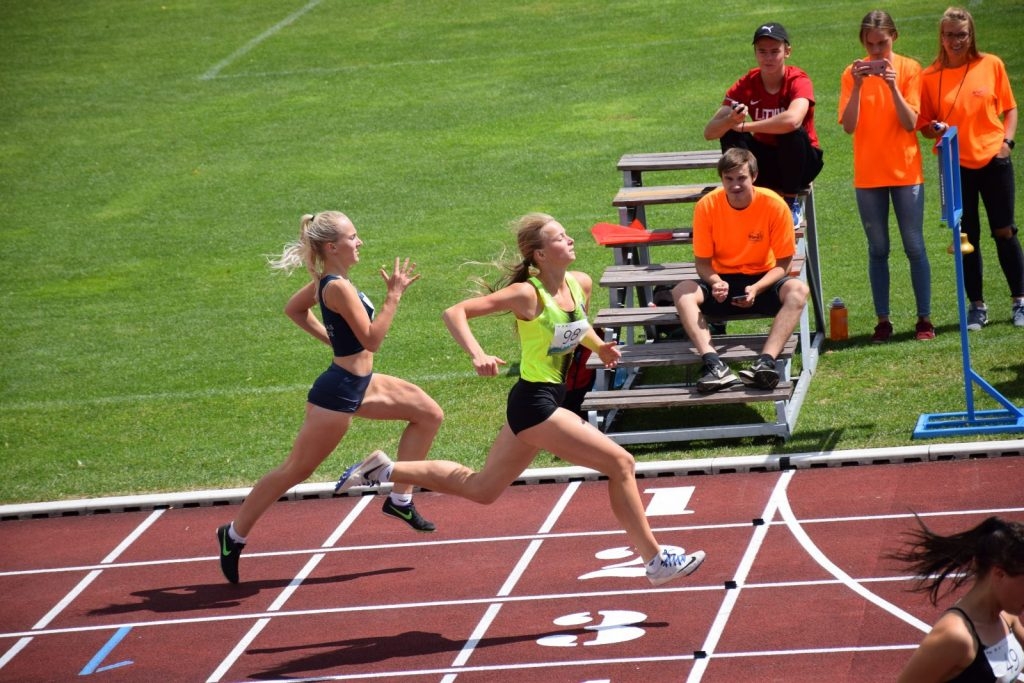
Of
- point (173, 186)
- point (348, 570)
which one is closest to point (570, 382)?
point (348, 570)

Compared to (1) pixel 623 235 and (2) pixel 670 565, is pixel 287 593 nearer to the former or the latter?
(2) pixel 670 565

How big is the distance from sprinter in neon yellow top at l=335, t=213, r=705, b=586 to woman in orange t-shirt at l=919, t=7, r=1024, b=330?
197 inches

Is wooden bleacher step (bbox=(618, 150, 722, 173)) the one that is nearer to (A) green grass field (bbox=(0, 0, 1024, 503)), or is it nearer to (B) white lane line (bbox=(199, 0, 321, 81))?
(A) green grass field (bbox=(0, 0, 1024, 503))

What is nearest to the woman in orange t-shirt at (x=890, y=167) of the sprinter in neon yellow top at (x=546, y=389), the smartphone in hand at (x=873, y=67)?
the smartphone in hand at (x=873, y=67)

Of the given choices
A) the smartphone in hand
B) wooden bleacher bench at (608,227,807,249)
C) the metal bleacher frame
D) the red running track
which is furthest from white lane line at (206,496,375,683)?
the smartphone in hand

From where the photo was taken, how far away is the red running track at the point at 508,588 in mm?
7531

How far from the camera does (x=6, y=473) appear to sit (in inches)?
448

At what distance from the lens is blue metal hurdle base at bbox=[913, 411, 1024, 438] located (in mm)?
9852

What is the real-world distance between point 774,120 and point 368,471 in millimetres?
4750

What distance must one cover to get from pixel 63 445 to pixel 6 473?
2.08ft

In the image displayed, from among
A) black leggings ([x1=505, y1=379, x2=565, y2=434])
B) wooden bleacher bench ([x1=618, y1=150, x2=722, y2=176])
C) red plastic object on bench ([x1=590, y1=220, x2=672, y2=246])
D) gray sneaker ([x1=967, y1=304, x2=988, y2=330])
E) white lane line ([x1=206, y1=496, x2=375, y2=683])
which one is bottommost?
gray sneaker ([x1=967, y1=304, x2=988, y2=330])

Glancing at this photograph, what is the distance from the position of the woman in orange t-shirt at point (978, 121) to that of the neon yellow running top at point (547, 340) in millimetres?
5106

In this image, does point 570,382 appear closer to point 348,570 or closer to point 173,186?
point 348,570

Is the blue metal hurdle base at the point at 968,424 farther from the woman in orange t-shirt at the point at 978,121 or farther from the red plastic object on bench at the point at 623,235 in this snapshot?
the red plastic object on bench at the point at 623,235
